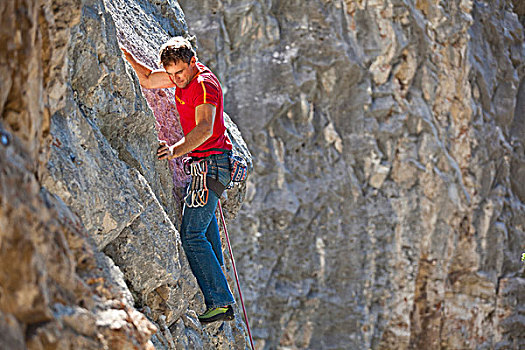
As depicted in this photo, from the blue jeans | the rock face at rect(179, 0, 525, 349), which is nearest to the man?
the blue jeans

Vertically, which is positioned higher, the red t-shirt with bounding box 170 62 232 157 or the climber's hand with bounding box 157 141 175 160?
the red t-shirt with bounding box 170 62 232 157

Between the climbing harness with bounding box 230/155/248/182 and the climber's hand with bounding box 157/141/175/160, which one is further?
the climbing harness with bounding box 230/155/248/182

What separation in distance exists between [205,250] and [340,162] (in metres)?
4.59

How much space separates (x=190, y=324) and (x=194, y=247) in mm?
317

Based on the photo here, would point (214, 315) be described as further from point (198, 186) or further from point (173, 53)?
point (173, 53)

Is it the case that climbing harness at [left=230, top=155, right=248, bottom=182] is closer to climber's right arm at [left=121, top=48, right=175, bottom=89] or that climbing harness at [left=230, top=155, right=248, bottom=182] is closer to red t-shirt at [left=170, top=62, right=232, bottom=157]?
red t-shirt at [left=170, top=62, right=232, bottom=157]

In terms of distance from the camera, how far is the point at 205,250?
2.35 meters

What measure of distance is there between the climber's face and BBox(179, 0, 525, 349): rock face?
4.35 metres

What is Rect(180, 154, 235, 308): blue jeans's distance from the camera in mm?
2344

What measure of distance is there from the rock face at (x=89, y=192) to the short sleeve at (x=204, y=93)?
0.22 meters

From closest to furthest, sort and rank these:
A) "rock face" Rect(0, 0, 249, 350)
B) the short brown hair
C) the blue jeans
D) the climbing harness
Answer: "rock face" Rect(0, 0, 249, 350), the short brown hair, the blue jeans, the climbing harness

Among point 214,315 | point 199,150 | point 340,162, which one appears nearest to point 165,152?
point 199,150

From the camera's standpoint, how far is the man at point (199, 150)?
225cm

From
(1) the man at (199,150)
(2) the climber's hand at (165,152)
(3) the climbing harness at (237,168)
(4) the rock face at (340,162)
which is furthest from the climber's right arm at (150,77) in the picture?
(4) the rock face at (340,162)
